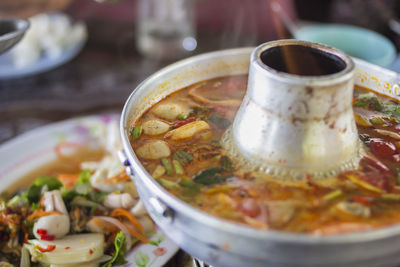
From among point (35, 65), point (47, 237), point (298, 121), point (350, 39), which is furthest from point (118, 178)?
point (350, 39)

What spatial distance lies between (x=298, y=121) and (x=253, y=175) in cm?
27

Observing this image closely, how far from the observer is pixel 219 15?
4.95 meters

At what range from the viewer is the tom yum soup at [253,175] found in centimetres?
141

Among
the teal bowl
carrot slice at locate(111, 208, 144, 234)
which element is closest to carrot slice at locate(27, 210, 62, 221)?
carrot slice at locate(111, 208, 144, 234)

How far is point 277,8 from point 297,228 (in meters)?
3.68

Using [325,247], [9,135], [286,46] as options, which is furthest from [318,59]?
[9,135]

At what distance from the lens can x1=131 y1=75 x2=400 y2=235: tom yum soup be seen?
1.41m

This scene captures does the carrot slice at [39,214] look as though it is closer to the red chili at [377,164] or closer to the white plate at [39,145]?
the white plate at [39,145]

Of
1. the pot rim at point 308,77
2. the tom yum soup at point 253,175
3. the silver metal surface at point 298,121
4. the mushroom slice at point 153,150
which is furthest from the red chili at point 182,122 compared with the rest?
the pot rim at point 308,77

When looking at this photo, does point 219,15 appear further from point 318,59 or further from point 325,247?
point 325,247

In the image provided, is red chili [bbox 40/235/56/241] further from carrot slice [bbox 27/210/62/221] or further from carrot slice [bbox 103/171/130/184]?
carrot slice [bbox 103/171/130/184]

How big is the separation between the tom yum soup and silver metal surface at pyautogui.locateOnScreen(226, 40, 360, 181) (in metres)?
0.06

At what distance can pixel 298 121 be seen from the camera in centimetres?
151

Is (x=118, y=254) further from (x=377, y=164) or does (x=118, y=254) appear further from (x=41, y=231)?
(x=377, y=164)
